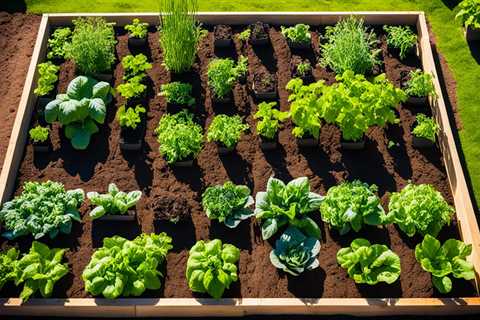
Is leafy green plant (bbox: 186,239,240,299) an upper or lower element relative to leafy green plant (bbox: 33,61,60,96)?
lower

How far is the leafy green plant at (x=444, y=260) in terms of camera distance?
673 centimetres

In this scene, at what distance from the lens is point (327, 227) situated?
7379 millimetres

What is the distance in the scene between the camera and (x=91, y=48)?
27.9 ft

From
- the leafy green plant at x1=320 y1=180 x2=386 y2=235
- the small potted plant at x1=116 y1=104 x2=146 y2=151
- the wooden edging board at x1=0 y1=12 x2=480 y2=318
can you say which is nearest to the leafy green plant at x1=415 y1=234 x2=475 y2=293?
the wooden edging board at x1=0 y1=12 x2=480 y2=318

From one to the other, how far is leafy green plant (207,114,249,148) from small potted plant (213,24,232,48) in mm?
1621

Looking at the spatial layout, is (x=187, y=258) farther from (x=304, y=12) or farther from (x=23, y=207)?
(x=304, y=12)

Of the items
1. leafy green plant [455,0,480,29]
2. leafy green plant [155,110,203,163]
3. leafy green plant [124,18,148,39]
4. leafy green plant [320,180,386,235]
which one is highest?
leafy green plant [455,0,480,29]

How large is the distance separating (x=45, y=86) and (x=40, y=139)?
89 cm

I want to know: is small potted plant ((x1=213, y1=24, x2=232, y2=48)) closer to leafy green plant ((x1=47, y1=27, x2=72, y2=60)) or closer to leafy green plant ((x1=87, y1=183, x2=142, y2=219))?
leafy green plant ((x1=47, y1=27, x2=72, y2=60))

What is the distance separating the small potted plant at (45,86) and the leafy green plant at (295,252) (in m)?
3.88

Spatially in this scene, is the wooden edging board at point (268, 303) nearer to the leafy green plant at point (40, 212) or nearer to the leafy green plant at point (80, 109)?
the leafy green plant at point (40, 212)

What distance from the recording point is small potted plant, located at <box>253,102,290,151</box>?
7797mm

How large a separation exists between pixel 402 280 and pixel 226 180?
8.07ft

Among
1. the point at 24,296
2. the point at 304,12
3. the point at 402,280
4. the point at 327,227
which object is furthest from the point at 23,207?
the point at 304,12
